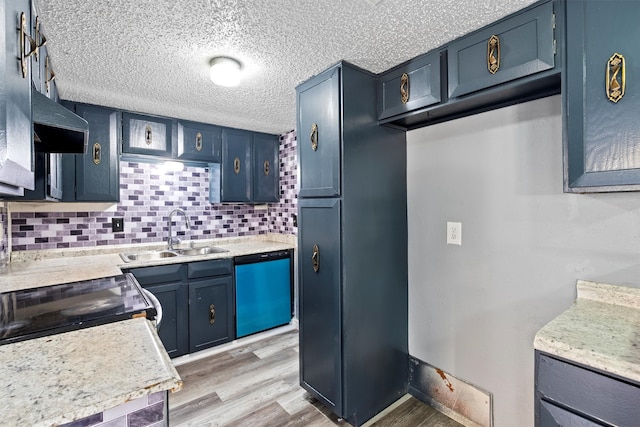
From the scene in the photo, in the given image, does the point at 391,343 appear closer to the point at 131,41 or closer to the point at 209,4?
the point at 209,4

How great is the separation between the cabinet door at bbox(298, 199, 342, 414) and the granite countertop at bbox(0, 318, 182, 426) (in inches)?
39.3

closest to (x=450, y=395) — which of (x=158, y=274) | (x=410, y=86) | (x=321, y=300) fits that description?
(x=321, y=300)

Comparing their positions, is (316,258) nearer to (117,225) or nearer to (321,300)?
(321,300)

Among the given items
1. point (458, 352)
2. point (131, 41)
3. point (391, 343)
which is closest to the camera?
point (131, 41)

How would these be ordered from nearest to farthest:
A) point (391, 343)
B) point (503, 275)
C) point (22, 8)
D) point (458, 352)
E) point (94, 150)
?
point (22, 8)
point (503, 275)
point (458, 352)
point (391, 343)
point (94, 150)

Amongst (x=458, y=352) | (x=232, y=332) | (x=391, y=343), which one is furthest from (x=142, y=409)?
(x=232, y=332)

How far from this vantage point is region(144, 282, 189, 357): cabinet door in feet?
7.92

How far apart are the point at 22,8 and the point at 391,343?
2.26 meters

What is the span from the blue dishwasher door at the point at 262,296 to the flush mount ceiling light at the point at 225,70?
5.34 ft

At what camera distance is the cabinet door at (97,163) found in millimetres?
2340

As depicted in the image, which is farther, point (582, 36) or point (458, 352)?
point (458, 352)

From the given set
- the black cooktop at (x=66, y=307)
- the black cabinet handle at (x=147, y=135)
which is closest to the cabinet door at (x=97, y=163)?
the black cabinet handle at (x=147, y=135)

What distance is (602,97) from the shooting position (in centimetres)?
105

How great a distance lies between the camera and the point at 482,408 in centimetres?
171
